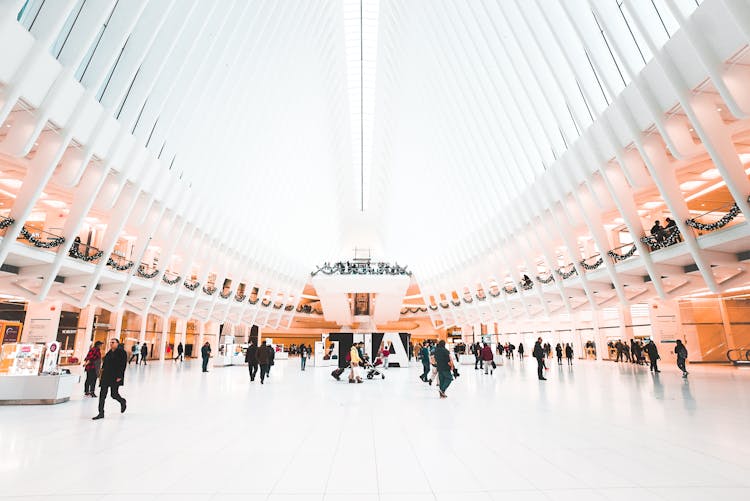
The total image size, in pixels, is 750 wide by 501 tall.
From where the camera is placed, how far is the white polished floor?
352 centimetres

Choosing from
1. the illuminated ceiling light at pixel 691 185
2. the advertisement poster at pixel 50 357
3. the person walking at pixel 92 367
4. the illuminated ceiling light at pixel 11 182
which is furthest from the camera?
the illuminated ceiling light at pixel 11 182

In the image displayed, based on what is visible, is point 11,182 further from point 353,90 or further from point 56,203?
point 353,90

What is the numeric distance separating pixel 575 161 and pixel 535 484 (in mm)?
13055

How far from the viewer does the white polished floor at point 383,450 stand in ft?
11.5

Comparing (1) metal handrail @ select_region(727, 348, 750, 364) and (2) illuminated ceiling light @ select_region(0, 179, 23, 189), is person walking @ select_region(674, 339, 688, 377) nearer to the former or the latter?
(1) metal handrail @ select_region(727, 348, 750, 364)

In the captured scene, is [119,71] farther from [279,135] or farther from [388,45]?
[388,45]

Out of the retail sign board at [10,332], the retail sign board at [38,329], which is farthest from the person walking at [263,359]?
the retail sign board at [38,329]

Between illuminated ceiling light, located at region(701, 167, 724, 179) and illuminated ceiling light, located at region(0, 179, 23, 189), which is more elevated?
illuminated ceiling light, located at region(0, 179, 23, 189)

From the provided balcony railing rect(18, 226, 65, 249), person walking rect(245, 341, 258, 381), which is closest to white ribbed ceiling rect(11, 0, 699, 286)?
balcony railing rect(18, 226, 65, 249)

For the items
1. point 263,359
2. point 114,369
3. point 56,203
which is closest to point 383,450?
point 114,369

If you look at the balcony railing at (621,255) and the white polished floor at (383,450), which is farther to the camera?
the balcony railing at (621,255)

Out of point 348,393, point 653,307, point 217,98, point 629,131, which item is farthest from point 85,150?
point 653,307

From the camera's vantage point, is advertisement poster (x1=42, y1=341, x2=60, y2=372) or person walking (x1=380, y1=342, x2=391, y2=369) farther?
person walking (x1=380, y1=342, x2=391, y2=369)

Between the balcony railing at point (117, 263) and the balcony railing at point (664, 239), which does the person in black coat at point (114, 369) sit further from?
the balcony railing at point (664, 239)
